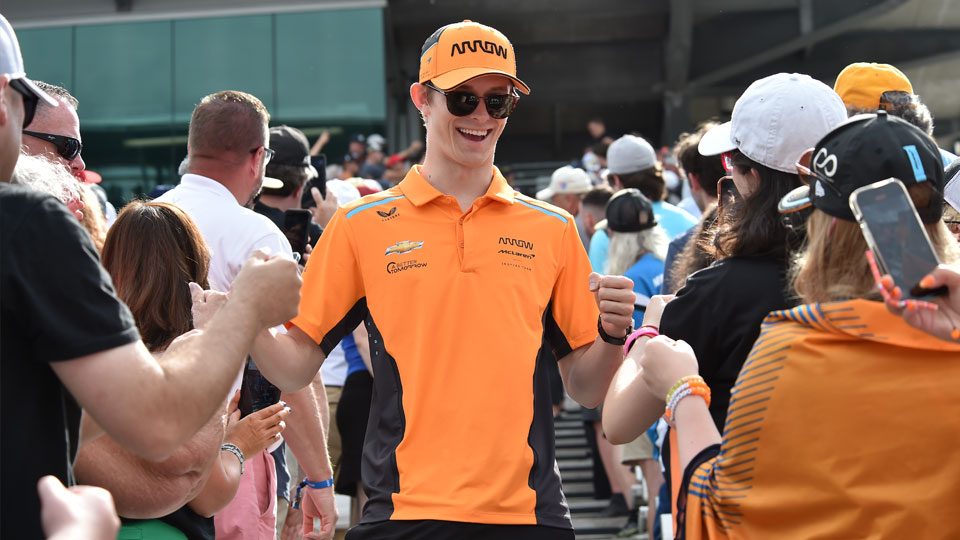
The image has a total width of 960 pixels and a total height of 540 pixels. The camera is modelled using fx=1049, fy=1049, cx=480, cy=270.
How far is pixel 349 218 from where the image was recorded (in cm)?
321

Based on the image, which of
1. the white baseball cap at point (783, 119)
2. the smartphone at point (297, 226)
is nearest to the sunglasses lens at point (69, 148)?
the smartphone at point (297, 226)

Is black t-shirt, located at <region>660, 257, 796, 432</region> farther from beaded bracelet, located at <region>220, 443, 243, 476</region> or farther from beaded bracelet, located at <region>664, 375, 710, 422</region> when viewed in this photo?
beaded bracelet, located at <region>220, 443, 243, 476</region>

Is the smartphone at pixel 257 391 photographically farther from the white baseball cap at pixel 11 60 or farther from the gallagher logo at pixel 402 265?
the white baseball cap at pixel 11 60

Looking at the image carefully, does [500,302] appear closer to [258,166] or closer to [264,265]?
[264,265]

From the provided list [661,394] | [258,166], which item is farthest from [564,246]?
[258,166]

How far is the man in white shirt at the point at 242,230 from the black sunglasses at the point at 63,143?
15.4 inches

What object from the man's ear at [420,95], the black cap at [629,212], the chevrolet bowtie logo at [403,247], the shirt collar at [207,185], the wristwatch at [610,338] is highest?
the man's ear at [420,95]

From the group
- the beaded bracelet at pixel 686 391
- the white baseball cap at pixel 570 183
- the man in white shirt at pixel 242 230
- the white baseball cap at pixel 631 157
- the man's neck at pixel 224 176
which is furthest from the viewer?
the white baseball cap at pixel 570 183

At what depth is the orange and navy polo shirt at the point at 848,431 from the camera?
2.10 meters

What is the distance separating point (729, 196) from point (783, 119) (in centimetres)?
36

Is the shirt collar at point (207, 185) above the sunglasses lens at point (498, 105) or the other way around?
the other way around

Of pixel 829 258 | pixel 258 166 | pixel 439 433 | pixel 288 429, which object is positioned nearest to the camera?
pixel 829 258

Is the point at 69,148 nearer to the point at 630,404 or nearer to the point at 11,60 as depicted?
the point at 11,60

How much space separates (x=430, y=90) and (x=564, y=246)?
645 mm
